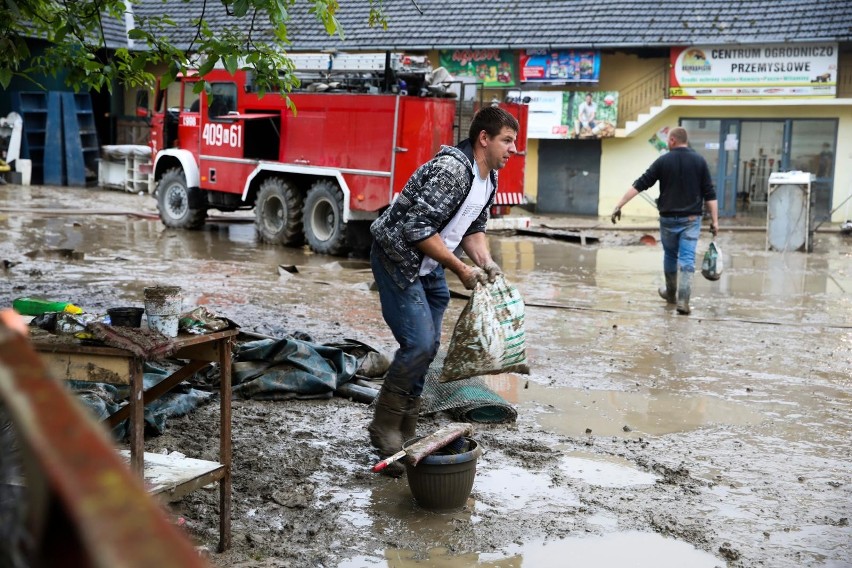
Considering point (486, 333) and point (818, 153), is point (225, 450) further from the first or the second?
point (818, 153)

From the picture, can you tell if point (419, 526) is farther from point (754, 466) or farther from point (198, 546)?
point (754, 466)

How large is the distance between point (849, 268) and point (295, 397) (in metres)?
10.6

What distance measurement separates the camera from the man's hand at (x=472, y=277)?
4949 mm

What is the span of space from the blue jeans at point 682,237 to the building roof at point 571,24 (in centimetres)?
1336

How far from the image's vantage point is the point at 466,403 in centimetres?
586

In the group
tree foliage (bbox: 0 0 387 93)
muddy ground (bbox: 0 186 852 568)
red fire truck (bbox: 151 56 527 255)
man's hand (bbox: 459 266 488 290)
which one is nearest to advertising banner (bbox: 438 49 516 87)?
red fire truck (bbox: 151 56 527 255)

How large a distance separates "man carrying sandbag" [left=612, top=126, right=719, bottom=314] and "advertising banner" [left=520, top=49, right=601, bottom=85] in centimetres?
1399

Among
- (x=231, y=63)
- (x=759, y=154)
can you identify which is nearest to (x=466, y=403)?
(x=231, y=63)

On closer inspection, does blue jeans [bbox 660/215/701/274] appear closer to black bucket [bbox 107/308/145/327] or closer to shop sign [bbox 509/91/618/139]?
black bucket [bbox 107/308/145/327]

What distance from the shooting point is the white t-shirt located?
5.05 m

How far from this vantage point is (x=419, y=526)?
14.1 feet

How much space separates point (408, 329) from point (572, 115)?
19761 mm

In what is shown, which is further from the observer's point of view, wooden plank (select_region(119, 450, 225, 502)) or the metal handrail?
the metal handrail

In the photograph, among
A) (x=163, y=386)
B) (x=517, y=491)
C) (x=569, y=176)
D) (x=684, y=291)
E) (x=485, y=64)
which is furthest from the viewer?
(x=485, y=64)
